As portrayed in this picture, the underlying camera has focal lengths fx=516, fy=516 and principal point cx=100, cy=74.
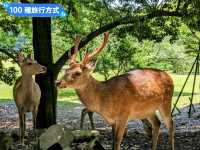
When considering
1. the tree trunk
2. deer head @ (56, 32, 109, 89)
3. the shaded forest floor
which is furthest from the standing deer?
the tree trunk

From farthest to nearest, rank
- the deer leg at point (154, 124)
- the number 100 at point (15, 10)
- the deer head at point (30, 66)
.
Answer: the deer head at point (30, 66) → the deer leg at point (154, 124) → the number 100 at point (15, 10)

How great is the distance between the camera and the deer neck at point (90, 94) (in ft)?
20.5

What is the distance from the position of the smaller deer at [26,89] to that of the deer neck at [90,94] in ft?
7.51

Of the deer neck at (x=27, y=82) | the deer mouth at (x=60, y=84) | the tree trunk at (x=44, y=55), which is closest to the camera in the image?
the deer mouth at (x=60, y=84)

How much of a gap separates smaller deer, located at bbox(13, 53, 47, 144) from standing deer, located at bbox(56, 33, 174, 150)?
2.07m

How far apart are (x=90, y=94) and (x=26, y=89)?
2.79 m

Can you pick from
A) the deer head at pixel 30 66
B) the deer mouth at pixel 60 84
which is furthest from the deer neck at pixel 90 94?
the deer head at pixel 30 66

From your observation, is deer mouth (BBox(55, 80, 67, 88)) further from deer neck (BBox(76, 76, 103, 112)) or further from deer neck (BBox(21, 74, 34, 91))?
deer neck (BBox(21, 74, 34, 91))

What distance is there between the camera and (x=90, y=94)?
6.29 metres

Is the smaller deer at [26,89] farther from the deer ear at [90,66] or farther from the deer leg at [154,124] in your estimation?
the deer ear at [90,66]

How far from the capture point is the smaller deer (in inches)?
335

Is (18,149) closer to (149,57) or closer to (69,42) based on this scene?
(69,42)

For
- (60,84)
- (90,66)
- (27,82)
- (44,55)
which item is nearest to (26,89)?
(27,82)

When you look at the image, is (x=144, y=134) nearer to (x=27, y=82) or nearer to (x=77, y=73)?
(x=27, y=82)
